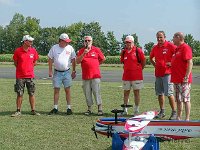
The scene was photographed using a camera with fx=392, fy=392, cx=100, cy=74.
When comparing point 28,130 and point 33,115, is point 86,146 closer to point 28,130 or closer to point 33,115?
point 28,130

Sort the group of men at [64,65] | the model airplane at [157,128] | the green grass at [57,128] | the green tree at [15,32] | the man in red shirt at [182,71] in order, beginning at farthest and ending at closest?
the green tree at [15,32] → the group of men at [64,65] → the man in red shirt at [182,71] → the green grass at [57,128] → the model airplane at [157,128]

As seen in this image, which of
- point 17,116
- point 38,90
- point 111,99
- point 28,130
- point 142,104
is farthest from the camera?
point 38,90

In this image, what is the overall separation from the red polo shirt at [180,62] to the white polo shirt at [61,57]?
290 centimetres

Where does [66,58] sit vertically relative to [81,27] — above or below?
below

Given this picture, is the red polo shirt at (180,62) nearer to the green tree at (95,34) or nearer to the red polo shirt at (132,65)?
the red polo shirt at (132,65)

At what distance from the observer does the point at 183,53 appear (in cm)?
795

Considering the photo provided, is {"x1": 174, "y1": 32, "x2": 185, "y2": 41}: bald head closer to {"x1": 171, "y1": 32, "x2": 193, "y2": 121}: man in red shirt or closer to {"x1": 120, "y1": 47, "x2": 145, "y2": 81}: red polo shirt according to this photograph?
{"x1": 171, "y1": 32, "x2": 193, "y2": 121}: man in red shirt

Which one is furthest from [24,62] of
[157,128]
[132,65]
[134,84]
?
[157,128]

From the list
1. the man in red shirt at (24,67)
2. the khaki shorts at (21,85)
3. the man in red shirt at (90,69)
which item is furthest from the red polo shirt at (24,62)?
the man in red shirt at (90,69)

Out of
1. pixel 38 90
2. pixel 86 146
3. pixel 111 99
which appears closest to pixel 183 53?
pixel 86 146

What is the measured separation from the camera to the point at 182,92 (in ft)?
26.1

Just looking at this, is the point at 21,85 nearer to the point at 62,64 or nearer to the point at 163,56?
the point at 62,64

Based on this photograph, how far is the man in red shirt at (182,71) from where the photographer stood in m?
7.90

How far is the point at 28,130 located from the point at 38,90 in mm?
7749
